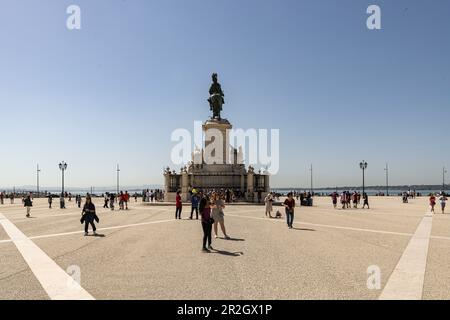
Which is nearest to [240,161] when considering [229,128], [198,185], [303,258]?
[229,128]

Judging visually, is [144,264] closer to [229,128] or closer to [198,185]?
[198,185]

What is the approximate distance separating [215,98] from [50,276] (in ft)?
133

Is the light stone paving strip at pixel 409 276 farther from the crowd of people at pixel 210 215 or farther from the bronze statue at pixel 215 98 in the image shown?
the bronze statue at pixel 215 98

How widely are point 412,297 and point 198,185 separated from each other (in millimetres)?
32090

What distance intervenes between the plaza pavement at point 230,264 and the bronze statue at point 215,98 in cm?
3315

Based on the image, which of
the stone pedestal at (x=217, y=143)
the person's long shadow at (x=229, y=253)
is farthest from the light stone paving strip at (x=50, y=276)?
the stone pedestal at (x=217, y=143)

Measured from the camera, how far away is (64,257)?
31.8 feet

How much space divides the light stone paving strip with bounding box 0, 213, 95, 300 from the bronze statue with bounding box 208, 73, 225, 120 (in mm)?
36083

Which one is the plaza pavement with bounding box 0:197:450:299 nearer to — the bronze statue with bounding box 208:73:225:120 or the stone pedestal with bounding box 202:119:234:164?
the stone pedestal with bounding box 202:119:234:164

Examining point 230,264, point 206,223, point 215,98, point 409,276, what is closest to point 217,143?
point 215,98

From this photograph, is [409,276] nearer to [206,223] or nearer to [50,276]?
[206,223]

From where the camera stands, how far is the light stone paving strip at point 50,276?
636cm

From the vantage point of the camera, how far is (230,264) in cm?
876

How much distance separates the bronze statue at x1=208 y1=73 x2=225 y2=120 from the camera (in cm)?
4678
